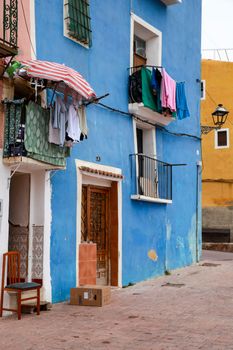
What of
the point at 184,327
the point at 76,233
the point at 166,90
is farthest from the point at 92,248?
the point at 166,90

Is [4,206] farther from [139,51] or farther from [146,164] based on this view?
[139,51]

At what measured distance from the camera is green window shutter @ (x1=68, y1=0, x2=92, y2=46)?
10453 mm

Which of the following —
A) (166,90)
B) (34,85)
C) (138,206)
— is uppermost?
(166,90)

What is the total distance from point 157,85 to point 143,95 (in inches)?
23.3

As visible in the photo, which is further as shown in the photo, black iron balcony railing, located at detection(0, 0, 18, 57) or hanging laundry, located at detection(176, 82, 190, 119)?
hanging laundry, located at detection(176, 82, 190, 119)

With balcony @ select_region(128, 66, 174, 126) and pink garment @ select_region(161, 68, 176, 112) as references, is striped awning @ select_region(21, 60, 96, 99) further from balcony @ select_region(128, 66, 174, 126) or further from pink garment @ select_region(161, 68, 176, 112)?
pink garment @ select_region(161, 68, 176, 112)

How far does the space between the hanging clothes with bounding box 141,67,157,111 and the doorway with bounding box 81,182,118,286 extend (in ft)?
7.04

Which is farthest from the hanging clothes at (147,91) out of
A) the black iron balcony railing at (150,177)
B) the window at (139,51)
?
the black iron balcony railing at (150,177)

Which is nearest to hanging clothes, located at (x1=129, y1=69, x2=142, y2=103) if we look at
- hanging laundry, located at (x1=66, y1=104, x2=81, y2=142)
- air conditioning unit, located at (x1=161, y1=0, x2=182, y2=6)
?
air conditioning unit, located at (x1=161, y1=0, x2=182, y2=6)

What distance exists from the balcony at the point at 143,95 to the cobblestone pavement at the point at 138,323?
418 cm

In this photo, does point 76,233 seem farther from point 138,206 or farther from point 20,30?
point 20,30

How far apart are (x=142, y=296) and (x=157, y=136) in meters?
4.72

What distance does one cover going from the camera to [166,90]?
41.7ft

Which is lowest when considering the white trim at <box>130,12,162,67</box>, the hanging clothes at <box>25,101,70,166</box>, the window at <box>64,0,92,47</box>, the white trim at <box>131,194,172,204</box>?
the white trim at <box>131,194,172,204</box>
